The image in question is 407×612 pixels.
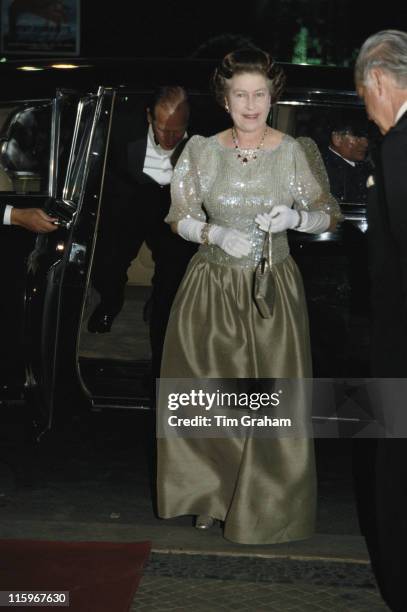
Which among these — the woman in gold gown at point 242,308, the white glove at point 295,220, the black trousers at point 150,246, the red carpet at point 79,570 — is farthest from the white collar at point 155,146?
the red carpet at point 79,570

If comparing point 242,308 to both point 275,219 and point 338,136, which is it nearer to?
point 275,219

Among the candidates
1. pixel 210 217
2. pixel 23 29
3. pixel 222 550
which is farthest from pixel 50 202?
pixel 23 29

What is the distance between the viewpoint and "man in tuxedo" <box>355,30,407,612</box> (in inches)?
141

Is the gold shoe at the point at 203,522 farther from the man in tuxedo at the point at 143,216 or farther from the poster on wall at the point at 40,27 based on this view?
the poster on wall at the point at 40,27

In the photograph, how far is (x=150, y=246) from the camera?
629 cm

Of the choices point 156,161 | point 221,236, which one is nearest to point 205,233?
point 221,236

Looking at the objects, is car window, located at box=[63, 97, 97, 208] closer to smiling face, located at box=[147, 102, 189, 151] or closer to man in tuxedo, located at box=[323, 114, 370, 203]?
smiling face, located at box=[147, 102, 189, 151]

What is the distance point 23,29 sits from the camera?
21.6 m

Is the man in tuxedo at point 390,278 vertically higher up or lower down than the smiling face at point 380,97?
lower down

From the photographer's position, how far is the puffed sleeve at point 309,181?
4750 millimetres

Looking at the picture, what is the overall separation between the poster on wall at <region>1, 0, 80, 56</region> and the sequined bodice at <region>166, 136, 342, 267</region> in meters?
17.2

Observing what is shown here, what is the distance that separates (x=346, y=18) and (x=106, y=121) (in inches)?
699

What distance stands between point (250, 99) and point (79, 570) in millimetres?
1826

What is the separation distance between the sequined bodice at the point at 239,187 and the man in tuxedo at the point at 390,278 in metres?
0.95
